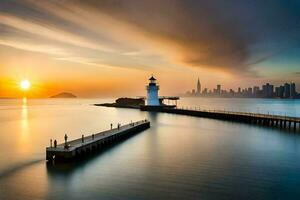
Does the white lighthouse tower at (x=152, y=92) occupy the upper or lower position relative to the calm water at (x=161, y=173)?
upper

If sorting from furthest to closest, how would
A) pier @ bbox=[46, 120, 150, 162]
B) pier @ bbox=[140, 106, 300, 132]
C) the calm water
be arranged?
pier @ bbox=[140, 106, 300, 132] < pier @ bbox=[46, 120, 150, 162] < the calm water

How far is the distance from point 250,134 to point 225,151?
16.2m

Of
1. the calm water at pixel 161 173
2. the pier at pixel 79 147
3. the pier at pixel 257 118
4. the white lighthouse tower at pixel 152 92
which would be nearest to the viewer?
the calm water at pixel 161 173

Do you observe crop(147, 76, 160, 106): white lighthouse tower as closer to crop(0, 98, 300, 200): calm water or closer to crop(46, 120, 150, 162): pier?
crop(46, 120, 150, 162): pier

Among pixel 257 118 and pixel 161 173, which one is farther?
pixel 257 118

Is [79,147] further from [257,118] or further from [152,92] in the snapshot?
[152,92]

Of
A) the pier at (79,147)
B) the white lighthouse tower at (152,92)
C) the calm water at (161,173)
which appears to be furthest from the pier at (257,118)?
the pier at (79,147)

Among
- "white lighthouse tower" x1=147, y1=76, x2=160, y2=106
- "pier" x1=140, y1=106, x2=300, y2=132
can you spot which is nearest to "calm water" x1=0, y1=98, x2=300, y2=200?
"pier" x1=140, y1=106, x2=300, y2=132

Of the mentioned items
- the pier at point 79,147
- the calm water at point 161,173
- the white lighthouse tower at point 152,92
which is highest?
the white lighthouse tower at point 152,92

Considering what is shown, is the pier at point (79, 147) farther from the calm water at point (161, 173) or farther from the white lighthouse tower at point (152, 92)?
the white lighthouse tower at point (152, 92)

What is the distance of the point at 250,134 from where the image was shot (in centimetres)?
4722

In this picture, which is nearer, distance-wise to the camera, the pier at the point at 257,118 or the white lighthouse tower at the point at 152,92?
the pier at the point at 257,118

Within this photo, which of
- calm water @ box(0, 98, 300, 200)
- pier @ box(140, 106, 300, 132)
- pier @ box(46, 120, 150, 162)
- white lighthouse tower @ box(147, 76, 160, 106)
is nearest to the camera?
calm water @ box(0, 98, 300, 200)

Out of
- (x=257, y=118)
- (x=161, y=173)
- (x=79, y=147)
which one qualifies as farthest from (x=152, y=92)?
(x=161, y=173)
